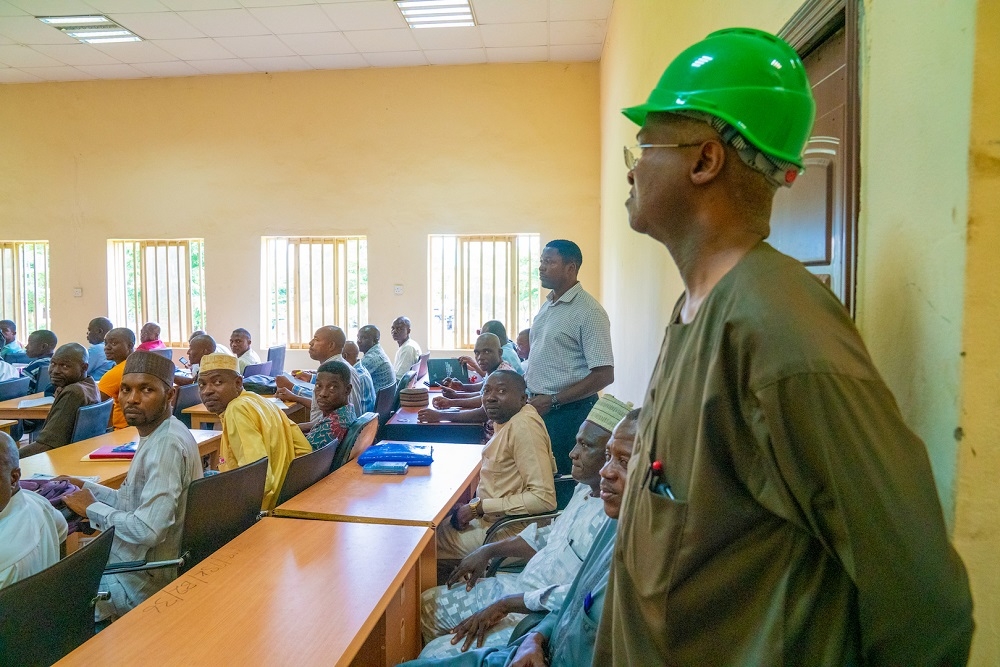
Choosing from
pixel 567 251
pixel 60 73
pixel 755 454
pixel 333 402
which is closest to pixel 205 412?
pixel 333 402

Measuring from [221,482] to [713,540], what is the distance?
65.2 inches

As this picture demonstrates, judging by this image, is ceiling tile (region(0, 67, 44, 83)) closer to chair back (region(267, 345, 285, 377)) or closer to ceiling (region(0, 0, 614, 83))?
ceiling (region(0, 0, 614, 83))

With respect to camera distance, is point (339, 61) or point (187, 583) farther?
point (339, 61)

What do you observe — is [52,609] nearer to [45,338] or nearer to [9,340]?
[45,338]

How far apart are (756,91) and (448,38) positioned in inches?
243

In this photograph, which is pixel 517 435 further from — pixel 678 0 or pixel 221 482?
pixel 678 0

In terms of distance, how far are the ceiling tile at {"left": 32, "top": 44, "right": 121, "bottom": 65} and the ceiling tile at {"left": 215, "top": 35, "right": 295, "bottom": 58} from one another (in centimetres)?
155

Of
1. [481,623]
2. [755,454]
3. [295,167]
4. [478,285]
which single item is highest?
[295,167]

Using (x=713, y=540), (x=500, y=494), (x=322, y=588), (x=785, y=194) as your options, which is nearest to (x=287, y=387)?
(x=500, y=494)

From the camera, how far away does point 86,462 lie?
277cm

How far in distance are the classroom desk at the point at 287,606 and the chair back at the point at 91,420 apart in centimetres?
207

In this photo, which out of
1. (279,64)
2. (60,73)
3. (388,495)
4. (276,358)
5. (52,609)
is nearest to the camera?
(52,609)

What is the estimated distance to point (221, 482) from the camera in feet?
6.18

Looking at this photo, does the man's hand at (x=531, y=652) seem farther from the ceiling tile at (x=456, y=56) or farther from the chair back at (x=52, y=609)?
the ceiling tile at (x=456, y=56)
